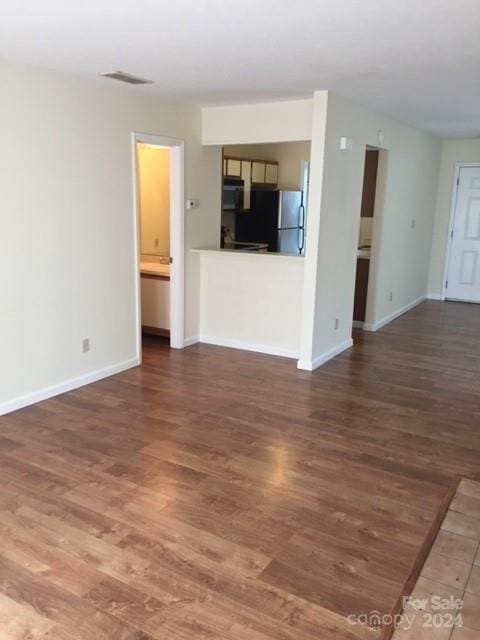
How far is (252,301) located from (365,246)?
2140 mm

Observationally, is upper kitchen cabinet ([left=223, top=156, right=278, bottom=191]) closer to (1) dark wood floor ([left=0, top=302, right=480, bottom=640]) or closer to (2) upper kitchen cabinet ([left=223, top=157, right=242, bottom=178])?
(2) upper kitchen cabinet ([left=223, top=157, right=242, bottom=178])

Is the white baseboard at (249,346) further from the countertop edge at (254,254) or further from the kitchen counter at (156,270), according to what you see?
the countertop edge at (254,254)

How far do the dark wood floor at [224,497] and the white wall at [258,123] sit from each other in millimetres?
2167

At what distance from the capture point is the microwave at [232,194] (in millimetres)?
7212

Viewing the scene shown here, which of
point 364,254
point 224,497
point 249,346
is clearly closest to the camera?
point 224,497

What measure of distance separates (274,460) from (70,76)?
9.87ft

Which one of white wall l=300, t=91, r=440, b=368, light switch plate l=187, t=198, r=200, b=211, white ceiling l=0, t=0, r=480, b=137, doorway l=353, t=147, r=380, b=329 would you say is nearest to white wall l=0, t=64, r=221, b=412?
white ceiling l=0, t=0, r=480, b=137

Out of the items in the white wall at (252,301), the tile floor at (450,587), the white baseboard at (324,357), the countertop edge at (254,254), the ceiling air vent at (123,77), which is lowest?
the tile floor at (450,587)

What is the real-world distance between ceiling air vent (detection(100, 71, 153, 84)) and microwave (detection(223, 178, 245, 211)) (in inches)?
125

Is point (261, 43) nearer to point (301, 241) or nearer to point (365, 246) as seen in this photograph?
point (365, 246)

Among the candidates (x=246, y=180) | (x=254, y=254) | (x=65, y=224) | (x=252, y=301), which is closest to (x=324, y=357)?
(x=252, y=301)

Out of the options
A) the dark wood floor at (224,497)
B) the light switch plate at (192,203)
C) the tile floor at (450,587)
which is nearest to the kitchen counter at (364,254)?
the dark wood floor at (224,497)

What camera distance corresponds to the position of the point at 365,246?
6871 millimetres

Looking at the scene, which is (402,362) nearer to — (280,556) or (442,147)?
(280,556)
